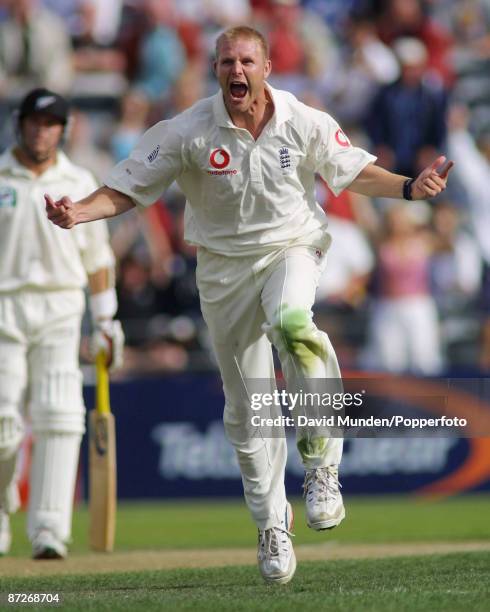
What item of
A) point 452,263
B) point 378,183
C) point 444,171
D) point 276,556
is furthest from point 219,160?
point 452,263

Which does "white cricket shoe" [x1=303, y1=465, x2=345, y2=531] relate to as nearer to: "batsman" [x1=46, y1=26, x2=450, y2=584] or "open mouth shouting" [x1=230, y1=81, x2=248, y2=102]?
"batsman" [x1=46, y1=26, x2=450, y2=584]

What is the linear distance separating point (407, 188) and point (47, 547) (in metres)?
3.42

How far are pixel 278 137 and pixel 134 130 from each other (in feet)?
27.7

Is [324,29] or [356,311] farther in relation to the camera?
[324,29]

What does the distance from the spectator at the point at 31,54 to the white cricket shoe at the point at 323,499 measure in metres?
9.82

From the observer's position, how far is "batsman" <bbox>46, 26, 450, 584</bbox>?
5836mm

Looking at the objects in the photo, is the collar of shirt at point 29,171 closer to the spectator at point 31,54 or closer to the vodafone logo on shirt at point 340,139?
the vodafone logo on shirt at point 340,139

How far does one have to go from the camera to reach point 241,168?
593 cm

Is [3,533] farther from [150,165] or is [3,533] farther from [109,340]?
[150,165]

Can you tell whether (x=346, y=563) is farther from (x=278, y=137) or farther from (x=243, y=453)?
(x=278, y=137)

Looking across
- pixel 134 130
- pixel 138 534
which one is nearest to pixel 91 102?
pixel 134 130

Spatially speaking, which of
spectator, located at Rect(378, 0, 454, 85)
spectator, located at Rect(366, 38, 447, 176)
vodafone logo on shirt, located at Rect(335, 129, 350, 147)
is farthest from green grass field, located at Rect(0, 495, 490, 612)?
spectator, located at Rect(378, 0, 454, 85)

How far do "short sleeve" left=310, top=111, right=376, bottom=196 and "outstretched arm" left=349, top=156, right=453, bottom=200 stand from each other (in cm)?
5

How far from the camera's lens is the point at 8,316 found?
7.91m
